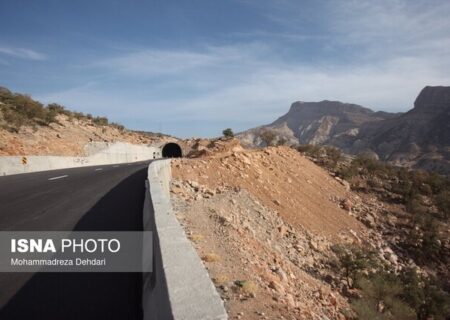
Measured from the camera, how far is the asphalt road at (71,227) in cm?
448

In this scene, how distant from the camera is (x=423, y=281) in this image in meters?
16.1

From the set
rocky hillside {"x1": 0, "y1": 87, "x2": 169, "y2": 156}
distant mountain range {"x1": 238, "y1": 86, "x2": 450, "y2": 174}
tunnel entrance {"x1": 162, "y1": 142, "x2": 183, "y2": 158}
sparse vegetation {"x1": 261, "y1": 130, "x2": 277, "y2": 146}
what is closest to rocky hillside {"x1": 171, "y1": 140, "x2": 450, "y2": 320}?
sparse vegetation {"x1": 261, "y1": 130, "x2": 277, "y2": 146}

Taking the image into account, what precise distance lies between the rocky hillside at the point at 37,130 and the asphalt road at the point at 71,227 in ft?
55.4

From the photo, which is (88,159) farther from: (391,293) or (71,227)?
(391,293)

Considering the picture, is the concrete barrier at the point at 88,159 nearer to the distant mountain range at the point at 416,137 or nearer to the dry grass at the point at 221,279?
the dry grass at the point at 221,279

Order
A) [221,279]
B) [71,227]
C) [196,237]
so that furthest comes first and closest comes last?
[71,227] → [196,237] → [221,279]

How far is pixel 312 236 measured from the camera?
1712cm

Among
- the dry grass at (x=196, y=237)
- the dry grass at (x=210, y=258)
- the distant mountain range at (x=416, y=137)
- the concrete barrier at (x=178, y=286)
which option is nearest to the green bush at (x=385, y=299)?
the dry grass at (x=196, y=237)

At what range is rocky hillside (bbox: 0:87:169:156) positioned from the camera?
3017 cm

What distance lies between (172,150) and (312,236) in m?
55.1

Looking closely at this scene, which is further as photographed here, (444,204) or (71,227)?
(444,204)

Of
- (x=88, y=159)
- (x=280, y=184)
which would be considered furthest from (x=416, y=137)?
(x=280, y=184)

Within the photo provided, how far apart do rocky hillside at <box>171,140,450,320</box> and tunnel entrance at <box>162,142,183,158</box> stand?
37664mm

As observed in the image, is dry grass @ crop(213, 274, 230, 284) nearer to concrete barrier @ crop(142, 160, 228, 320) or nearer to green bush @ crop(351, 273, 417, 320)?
concrete barrier @ crop(142, 160, 228, 320)
